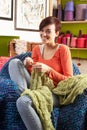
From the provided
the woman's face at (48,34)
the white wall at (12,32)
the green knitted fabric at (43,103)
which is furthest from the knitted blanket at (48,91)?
the white wall at (12,32)

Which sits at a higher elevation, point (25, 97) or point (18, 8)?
point (18, 8)

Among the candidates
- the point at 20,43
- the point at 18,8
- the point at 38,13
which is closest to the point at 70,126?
the point at 20,43

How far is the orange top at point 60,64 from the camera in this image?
1.90 metres

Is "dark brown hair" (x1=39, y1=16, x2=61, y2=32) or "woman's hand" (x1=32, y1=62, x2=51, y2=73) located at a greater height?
"dark brown hair" (x1=39, y1=16, x2=61, y2=32)

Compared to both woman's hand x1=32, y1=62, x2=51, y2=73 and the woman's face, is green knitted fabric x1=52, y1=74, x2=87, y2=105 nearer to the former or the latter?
woman's hand x1=32, y1=62, x2=51, y2=73

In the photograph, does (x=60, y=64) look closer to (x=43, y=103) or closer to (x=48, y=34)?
(x=48, y=34)

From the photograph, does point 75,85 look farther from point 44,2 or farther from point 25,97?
point 44,2

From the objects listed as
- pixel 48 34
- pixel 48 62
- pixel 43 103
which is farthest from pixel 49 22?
pixel 43 103

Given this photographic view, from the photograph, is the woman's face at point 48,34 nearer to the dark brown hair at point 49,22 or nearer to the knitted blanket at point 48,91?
the dark brown hair at point 49,22

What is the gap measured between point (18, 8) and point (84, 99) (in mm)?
1964

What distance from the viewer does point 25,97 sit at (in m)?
1.69

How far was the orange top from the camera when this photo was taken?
190cm

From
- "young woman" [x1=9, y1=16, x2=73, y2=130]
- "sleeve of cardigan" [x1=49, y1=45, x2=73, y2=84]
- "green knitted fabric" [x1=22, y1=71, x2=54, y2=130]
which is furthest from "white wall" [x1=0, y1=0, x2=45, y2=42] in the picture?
"green knitted fabric" [x1=22, y1=71, x2=54, y2=130]

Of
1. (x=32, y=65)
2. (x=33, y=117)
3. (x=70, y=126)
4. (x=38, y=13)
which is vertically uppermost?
(x=38, y=13)
